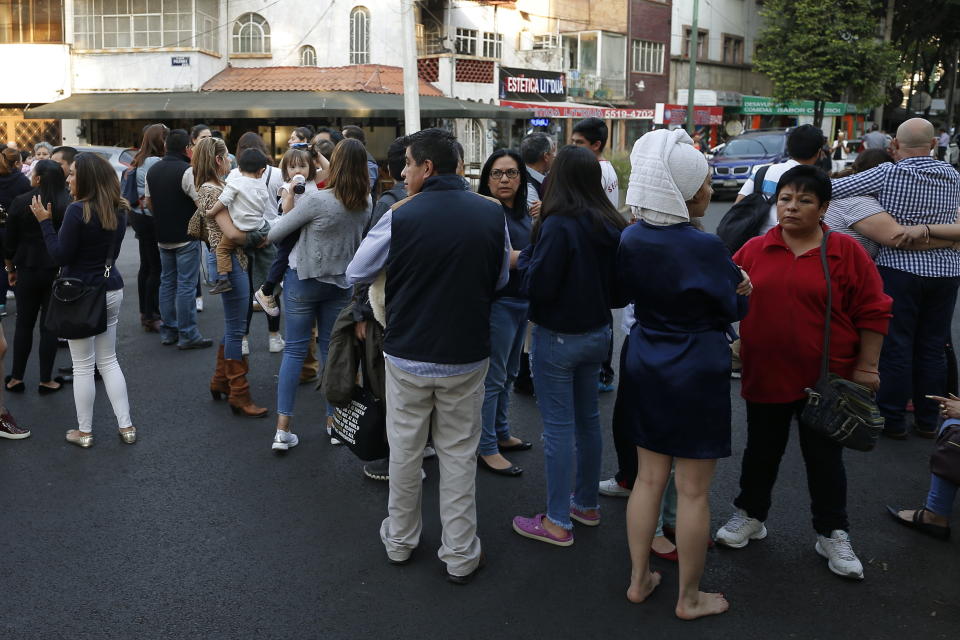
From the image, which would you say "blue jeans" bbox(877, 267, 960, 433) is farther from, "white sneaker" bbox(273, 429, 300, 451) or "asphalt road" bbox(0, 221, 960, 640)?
"white sneaker" bbox(273, 429, 300, 451)

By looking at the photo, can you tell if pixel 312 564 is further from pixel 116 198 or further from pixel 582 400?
pixel 116 198

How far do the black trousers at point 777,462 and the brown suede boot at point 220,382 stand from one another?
380 cm

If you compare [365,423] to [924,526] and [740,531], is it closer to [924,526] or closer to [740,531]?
[740,531]

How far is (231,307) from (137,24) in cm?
2382

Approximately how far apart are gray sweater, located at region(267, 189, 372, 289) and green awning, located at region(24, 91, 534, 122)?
20.1m

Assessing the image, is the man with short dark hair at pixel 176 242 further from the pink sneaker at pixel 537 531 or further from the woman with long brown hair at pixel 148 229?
the pink sneaker at pixel 537 531

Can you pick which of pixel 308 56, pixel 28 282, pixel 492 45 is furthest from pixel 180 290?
pixel 492 45

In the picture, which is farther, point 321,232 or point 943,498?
point 321,232

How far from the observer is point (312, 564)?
4.12m

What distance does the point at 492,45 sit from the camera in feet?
106

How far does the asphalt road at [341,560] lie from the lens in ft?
11.9

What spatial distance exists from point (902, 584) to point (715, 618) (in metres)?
0.96

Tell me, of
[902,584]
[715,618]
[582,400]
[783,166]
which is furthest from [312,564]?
[783,166]

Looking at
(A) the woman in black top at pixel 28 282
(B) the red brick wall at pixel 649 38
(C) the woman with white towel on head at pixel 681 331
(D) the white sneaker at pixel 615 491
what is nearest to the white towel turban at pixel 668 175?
(C) the woman with white towel on head at pixel 681 331
